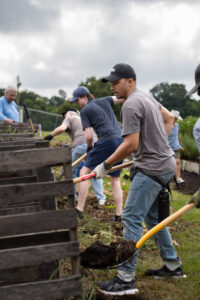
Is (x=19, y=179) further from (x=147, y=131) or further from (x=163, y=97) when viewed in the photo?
(x=163, y=97)

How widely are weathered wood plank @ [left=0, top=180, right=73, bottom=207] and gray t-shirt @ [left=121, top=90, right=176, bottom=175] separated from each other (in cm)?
94

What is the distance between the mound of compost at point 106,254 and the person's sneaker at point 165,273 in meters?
0.79

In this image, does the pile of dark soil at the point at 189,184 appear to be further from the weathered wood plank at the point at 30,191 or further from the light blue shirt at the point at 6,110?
the weathered wood plank at the point at 30,191

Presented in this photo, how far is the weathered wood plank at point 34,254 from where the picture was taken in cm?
213

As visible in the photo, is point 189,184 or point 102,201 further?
point 189,184

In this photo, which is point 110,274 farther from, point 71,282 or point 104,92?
point 104,92

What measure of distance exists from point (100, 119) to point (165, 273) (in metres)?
2.56

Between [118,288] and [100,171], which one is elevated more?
[100,171]

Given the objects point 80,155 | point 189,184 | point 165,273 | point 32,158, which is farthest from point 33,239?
point 189,184

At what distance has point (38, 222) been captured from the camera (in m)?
2.21

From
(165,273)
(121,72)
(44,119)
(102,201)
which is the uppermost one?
(44,119)

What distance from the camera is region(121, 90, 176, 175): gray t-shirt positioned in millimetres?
2948

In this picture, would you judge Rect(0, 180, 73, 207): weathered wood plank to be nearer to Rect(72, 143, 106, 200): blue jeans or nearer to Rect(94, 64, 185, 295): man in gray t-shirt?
Rect(94, 64, 185, 295): man in gray t-shirt

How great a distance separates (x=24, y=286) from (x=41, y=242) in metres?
0.31
